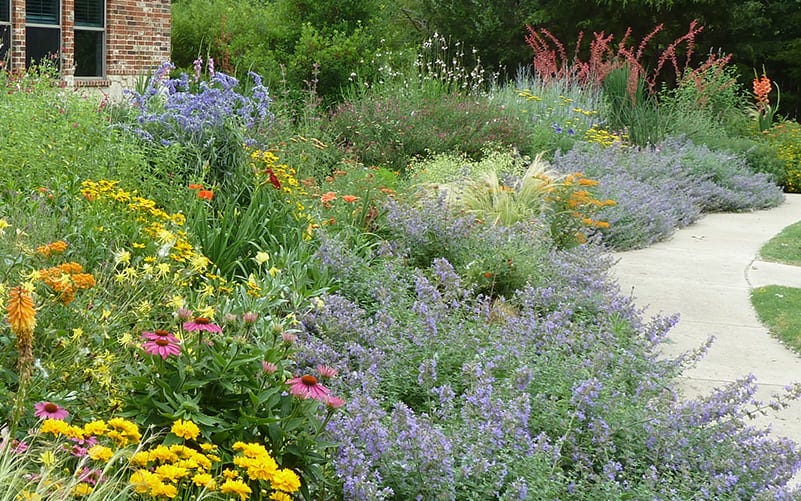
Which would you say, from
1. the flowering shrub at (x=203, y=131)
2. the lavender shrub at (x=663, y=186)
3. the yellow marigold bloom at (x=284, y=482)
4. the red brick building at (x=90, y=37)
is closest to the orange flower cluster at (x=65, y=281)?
the yellow marigold bloom at (x=284, y=482)

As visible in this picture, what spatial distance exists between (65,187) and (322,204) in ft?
6.05

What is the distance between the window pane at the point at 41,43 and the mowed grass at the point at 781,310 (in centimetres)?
1091

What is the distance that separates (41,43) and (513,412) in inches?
510

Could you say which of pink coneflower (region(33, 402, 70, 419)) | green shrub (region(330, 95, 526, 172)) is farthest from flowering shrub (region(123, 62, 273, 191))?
green shrub (region(330, 95, 526, 172))

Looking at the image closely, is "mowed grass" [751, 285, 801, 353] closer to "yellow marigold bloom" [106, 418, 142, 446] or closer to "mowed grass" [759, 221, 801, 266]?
"mowed grass" [759, 221, 801, 266]

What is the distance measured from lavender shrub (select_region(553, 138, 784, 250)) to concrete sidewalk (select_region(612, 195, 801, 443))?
0.69 ft

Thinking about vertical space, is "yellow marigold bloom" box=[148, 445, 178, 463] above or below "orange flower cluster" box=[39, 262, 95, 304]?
below

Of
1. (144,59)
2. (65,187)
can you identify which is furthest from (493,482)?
(144,59)

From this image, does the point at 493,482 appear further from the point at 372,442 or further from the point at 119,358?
the point at 119,358

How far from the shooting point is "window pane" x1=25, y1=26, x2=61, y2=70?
14.0 m

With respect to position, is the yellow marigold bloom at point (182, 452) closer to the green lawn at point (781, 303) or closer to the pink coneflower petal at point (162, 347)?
the pink coneflower petal at point (162, 347)

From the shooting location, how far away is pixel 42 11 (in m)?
14.1

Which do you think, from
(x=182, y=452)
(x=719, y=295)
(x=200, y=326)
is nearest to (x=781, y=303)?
(x=719, y=295)

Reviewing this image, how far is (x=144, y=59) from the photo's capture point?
1586 cm
